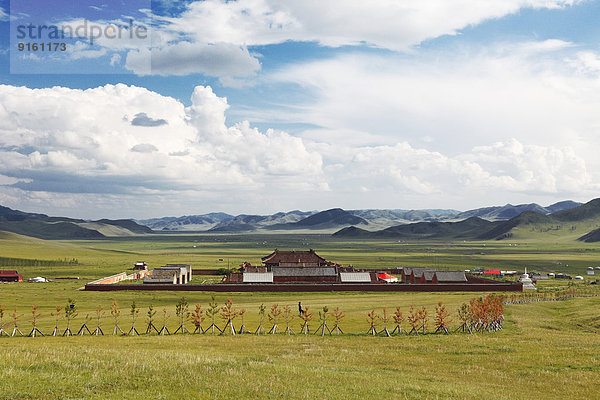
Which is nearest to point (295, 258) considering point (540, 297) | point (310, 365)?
point (540, 297)

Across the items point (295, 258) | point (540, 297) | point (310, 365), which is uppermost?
point (295, 258)

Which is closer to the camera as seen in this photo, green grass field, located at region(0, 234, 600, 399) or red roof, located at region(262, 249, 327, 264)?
green grass field, located at region(0, 234, 600, 399)

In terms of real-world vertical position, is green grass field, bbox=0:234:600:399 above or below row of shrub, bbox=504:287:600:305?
above

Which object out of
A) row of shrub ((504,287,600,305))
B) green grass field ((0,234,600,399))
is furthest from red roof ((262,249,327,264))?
green grass field ((0,234,600,399))

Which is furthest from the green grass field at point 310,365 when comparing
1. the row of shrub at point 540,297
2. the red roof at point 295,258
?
the red roof at point 295,258

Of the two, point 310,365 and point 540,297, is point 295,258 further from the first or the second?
point 310,365

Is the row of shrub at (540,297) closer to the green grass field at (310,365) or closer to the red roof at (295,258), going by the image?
the green grass field at (310,365)

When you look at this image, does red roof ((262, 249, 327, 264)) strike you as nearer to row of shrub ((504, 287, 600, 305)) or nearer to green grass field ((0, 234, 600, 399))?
row of shrub ((504, 287, 600, 305))

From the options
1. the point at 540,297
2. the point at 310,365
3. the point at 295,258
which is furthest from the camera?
the point at 295,258

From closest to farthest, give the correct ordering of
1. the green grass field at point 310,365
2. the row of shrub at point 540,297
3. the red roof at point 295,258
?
1. the green grass field at point 310,365
2. the row of shrub at point 540,297
3. the red roof at point 295,258

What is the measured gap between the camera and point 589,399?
20.3m

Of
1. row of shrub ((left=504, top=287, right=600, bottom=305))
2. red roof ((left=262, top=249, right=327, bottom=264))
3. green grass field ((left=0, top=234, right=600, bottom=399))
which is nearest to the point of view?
green grass field ((left=0, top=234, right=600, bottom=399))

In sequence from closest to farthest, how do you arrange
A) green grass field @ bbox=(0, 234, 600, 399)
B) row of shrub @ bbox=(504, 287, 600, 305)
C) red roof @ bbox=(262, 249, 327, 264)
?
green grass field @ bbox=(0, 234, 600, 399) → row of shrub @ bbox=(504, 287, 600, 305) → red roof @ bbox=(262, 249, 327, 264)

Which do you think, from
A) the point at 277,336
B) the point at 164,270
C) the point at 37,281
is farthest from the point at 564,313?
the point at 37,281
